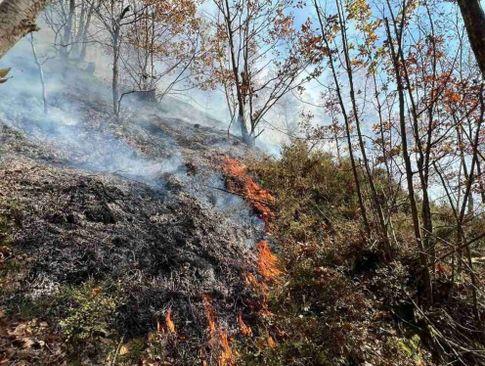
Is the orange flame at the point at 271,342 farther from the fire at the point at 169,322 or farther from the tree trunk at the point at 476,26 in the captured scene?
the tree trunk at the point at 476,26

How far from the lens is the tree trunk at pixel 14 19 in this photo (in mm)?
2681

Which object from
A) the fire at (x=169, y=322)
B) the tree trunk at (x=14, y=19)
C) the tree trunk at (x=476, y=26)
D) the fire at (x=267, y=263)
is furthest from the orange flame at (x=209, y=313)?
the tree trunk at (x=476, y=26)

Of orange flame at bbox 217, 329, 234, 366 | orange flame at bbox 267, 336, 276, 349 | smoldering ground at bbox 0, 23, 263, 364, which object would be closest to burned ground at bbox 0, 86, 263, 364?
smoldering ground at bbox 0, 23, 263, 364

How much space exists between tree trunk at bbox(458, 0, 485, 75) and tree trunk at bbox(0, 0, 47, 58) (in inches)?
134

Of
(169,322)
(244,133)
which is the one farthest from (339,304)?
(244,133)

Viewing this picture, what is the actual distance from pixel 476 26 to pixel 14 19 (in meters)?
3.51

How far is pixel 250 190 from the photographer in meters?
8.12

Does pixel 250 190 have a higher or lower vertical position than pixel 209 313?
higher

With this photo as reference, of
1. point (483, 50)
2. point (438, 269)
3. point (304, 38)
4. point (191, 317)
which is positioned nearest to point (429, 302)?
point (438, 269)

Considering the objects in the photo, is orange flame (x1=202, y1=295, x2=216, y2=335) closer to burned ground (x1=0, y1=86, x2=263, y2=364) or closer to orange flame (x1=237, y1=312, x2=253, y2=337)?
burned ground (x1=0, y1=86, x2=263, y2=364)

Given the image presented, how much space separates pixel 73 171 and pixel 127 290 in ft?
9.34

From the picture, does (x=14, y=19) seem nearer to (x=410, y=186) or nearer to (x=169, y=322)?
(x=169, y=322)

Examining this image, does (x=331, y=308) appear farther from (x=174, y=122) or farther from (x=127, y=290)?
(x=174, y=122)

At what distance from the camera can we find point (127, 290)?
4113 millimetres
